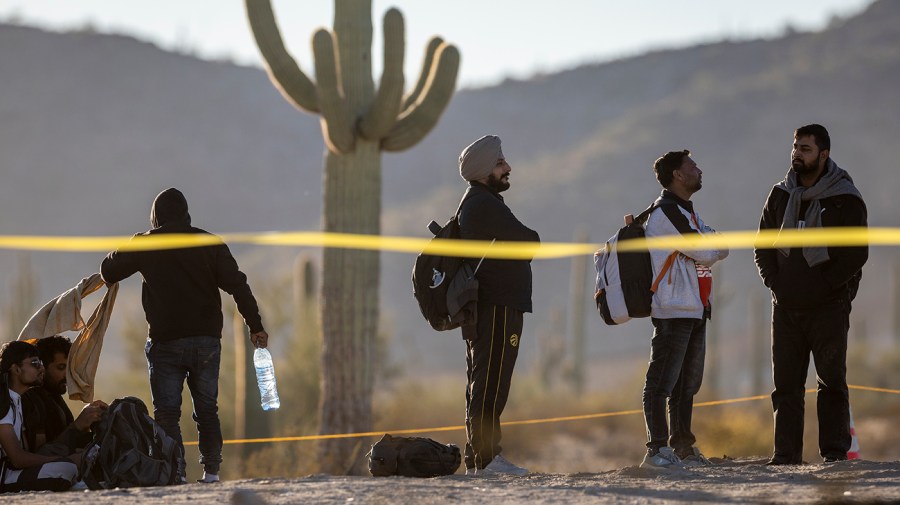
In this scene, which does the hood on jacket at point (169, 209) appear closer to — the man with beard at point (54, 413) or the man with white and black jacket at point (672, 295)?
the man with beard at point (54, 413)

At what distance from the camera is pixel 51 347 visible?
860cm

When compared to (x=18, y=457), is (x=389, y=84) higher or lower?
higher

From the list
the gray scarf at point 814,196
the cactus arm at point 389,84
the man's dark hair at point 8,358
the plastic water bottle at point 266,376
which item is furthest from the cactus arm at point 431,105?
the man's dark hair at point 8,358

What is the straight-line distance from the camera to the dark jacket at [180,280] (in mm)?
8398

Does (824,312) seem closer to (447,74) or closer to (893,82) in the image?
(447,74)

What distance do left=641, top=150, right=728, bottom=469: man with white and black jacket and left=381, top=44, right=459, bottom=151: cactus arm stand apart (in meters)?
6.52

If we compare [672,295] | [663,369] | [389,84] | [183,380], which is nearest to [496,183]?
[672,295]

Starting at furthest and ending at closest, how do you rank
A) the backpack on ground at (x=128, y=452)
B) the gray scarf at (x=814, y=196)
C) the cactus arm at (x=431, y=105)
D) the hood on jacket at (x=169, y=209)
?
1. the cactus arm at (x=431, y=105)
2. the hood on jacket at (x=169, y=209)
3. the gray scarf at (x=814, y=196)
4. the backpack on ground at (x=128, y=452)

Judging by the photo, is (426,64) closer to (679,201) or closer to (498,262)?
(679,201)

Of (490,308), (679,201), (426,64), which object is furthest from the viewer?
(426,64)

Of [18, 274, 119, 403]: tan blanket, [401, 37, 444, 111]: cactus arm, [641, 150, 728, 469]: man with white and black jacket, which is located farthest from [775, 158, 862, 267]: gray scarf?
[401, 37, 444, 111]: cactus arm

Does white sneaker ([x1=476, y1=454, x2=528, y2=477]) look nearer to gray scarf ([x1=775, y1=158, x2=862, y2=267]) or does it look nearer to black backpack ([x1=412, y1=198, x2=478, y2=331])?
black backpack ([x1=412, y1=198, x2=478, y2=331])

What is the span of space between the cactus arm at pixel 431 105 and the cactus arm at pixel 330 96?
0.56 m

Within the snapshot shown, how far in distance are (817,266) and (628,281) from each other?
3.55 feet
